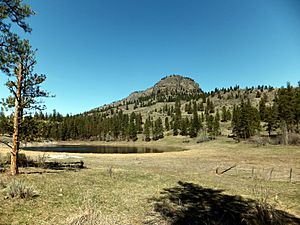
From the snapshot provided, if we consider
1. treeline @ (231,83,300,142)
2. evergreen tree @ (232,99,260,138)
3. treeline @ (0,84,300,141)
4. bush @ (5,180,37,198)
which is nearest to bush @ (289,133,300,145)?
treeline @ (231,83,300,142)

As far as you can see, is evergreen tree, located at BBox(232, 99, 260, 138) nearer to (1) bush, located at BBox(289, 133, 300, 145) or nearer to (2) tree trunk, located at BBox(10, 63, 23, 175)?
(1) bush, located at BBox(289, 133, 300, 145)

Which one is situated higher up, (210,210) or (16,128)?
(16,128)

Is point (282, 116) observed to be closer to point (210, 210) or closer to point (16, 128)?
point (210, 210)

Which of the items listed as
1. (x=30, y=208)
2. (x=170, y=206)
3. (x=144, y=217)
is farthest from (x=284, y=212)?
(x=30, y=208)

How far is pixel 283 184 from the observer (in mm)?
19750

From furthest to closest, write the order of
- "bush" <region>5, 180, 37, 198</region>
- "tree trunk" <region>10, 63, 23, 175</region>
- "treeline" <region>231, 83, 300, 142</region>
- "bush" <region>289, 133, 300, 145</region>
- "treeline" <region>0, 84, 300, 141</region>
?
"treeline" <region>231, 83, 300, 142</region> < "bush" <region>289, 133, 300, 145</region> < "treeline" <region>0, 84, 300, 141</region> < "tree trunk" <region>10, 63, 23, 175</region> < "bush" <region>5, 180, 37, 198</region>

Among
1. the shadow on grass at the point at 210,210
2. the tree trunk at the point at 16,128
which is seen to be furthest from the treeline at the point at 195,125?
the shadow on grass at the point at 210,210

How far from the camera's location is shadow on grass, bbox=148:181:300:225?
8.87 metres

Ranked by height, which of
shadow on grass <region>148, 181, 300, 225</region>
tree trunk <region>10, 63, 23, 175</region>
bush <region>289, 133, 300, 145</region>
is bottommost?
shadow on grass <region>148, 181, 300, 225</region>

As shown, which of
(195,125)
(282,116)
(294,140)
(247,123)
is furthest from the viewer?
(195,125)

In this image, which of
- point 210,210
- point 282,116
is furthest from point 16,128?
point 282,116

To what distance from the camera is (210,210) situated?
12.4 metres

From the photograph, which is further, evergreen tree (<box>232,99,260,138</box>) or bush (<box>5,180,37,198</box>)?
evergreen tree (<box>232,99,260,138</box>)

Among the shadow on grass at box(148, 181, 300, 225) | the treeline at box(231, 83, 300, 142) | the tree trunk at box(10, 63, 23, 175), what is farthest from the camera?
the treeline at box(231, 83, 300, 142)
